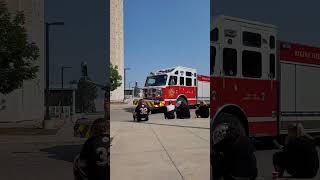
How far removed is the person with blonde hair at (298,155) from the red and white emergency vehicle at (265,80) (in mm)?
191

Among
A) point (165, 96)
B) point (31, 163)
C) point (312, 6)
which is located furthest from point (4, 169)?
point (312, 6)

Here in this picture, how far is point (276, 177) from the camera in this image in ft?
13.5

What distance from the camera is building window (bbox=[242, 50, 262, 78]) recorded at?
16.0 ft

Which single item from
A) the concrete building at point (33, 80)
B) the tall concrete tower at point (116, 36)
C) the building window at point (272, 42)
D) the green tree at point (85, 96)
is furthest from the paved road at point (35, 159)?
the green tree at point (85, 96)

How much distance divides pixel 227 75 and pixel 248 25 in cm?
96

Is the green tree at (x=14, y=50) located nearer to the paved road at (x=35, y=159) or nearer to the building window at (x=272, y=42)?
the paved road at (x=35, y=159)

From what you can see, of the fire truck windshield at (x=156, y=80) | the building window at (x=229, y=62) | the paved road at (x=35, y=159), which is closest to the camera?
the fire truck windshield at (x=156, y=80)

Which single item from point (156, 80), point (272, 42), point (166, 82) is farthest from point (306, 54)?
point (156, 80)

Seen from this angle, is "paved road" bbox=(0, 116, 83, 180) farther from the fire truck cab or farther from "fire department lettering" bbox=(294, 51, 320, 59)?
"fire department lettering" bbox=(294, 51, 320, 59)

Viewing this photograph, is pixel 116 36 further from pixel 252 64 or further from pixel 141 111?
pixel 252 64

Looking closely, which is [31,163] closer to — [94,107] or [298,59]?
[298,59]

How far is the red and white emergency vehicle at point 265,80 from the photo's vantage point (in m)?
4.24

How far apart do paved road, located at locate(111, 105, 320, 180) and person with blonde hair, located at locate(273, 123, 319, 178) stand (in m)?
1.78

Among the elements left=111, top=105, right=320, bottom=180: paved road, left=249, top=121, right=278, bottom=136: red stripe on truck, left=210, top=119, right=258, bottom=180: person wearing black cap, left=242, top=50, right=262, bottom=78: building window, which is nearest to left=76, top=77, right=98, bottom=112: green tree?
left=111, top=105, right=320, bottom=180: paved road
